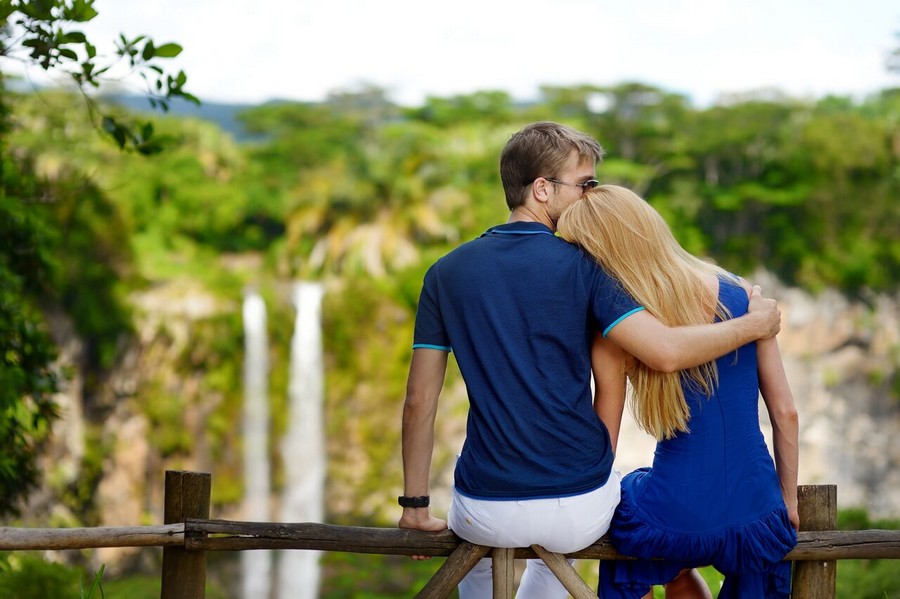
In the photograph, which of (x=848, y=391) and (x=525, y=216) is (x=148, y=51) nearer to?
(x=525, y=216)

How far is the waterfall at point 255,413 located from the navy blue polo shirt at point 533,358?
483 inches

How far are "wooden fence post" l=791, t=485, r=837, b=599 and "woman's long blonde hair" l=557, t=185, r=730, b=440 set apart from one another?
698mm

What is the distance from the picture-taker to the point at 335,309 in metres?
14.4

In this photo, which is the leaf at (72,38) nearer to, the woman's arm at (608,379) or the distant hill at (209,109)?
the woman's arm at (608,379)

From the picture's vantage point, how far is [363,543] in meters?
2.71

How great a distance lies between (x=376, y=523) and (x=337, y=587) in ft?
8.13

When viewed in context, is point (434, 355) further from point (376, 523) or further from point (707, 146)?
point (707, 146)

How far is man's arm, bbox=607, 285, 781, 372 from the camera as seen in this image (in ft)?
7.42

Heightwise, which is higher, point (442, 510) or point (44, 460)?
point (44, 460)

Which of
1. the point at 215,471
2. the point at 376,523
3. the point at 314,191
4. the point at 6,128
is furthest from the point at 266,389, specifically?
the point at 6,128

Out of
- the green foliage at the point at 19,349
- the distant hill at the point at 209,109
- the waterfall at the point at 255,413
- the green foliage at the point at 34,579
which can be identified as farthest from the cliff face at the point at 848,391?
the green foliage at the point at 19,349

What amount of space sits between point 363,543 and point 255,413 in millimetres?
11918

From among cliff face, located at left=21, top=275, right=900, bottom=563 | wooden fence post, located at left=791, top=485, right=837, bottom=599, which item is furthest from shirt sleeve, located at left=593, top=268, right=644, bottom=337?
cliff face, located at left=21, top=275, right=900, bottom=563

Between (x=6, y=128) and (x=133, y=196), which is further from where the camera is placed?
(x=133, y=196)
